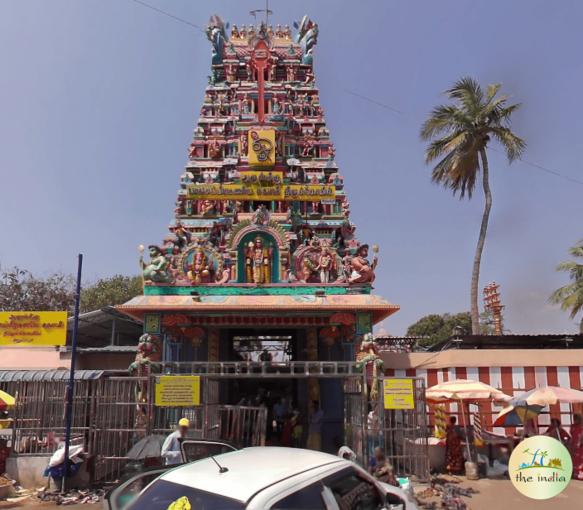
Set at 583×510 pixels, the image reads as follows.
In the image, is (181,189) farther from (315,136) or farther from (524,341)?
(524,341)

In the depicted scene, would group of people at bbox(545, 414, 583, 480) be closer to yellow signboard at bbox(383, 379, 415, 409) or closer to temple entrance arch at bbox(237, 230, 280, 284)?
yellow signboard at bbox(383, 379, 415, 409)

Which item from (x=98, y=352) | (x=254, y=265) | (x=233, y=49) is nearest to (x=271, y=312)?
(x=254, y=265)

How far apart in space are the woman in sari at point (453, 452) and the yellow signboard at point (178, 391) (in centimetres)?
638

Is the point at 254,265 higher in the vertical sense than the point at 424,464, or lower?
higher

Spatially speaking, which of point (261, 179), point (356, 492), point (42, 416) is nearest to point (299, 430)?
point (42, 416)

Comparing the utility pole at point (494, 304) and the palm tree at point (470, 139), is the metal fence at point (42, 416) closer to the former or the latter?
the palm tree at point (470, 139)

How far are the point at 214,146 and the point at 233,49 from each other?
554 centimetres

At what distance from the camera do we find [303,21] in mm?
23062

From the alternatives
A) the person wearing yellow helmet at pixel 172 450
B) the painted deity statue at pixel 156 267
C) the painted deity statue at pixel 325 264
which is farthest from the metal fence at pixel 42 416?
the painted deity statue at pixel 325 264

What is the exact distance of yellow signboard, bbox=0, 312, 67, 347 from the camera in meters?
11.5

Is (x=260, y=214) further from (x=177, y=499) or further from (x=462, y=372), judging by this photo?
(x=177, y=499)

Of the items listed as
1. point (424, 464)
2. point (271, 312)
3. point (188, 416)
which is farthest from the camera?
point (271, 312)

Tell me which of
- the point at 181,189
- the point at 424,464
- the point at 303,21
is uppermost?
the point at 303,21

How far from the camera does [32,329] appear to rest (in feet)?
38.4
